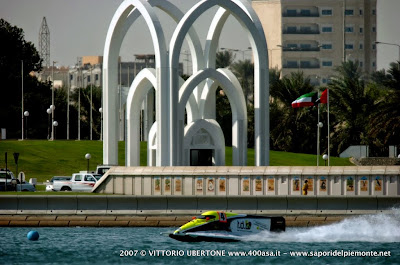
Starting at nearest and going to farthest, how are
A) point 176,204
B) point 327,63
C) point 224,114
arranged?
point 176,204 < point 224,114 < point 327,63

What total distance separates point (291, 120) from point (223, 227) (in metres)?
65.3

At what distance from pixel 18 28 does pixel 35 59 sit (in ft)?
15.3

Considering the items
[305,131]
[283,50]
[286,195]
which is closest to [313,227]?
[286,195]

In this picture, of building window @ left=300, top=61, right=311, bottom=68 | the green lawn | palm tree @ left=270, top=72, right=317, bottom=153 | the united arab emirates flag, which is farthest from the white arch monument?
building window @ left=300, top=61, right=311, bottom=68

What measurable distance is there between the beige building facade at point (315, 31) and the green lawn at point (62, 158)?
80.3 metres

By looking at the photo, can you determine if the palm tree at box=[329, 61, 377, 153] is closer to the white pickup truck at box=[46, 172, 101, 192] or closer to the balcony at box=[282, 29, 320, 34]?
the white pickup truck at box=[46, 172, 101, 192]

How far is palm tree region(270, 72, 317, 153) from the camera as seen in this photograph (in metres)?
111

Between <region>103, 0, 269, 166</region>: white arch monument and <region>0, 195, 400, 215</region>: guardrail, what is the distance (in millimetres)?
9977

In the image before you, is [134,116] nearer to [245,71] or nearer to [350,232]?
[350,232]

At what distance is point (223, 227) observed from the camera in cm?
4675

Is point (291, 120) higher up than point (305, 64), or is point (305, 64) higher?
point (305, 64)

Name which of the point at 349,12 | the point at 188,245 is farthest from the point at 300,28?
the point at 188,245

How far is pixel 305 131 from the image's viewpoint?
112m

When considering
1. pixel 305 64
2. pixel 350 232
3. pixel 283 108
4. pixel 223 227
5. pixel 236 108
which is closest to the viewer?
pixel 223 227
